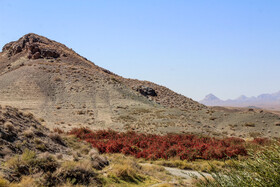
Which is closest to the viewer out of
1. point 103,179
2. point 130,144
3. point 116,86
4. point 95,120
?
point 103,179

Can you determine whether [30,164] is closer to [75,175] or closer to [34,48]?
[75,175]

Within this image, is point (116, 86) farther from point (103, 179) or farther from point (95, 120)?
point (103, 179)

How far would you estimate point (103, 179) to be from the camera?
8047 millimetres

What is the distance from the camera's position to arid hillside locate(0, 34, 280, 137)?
28938mm

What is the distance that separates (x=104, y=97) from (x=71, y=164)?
36.1m

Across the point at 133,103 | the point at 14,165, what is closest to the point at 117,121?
the point at 133,103

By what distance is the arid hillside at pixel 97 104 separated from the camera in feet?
94.9

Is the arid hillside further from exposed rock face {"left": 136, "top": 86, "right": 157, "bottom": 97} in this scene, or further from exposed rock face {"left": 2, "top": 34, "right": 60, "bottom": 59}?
exposed rock face {"left": 2, "top": 34, "right": 60, "bottom": 59}

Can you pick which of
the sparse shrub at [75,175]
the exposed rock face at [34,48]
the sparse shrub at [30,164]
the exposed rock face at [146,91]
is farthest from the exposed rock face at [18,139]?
the exposed rock face at [34,48]

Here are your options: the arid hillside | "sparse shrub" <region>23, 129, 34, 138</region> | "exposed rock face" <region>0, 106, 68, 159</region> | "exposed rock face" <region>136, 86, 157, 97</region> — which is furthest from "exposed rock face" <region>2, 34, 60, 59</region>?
"sparse shrub" <region>23, 129, 34, 138</region>

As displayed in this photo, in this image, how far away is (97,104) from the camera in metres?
39.3

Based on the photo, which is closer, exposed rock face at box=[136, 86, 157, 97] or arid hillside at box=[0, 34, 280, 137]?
arid hillside at box=[0, 34, 280, 137]

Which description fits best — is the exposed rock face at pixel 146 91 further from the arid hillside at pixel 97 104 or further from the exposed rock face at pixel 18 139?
the exposed rock face at pixel 18 139

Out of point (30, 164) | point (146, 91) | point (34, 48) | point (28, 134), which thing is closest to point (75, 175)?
point (30, 164)
